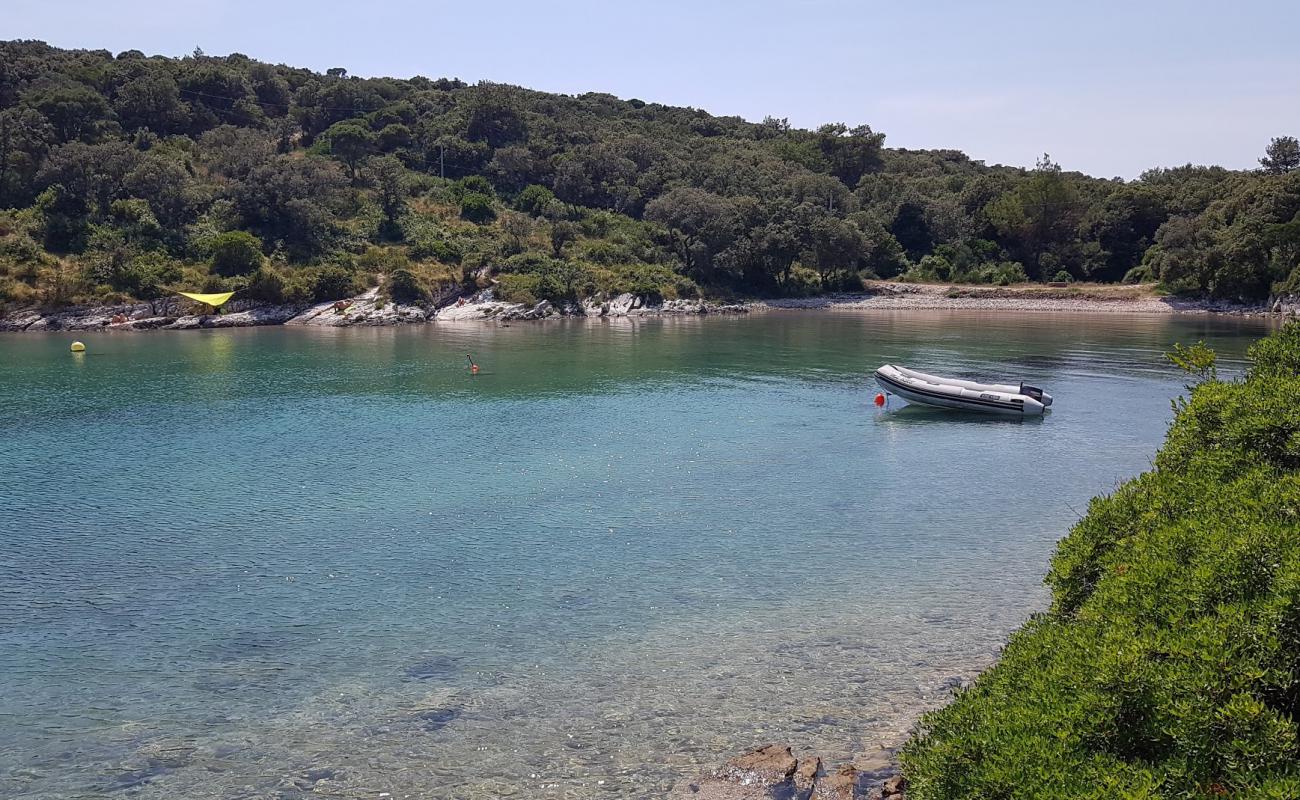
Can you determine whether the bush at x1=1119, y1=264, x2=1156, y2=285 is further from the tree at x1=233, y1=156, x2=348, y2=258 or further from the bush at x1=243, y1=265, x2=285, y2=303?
the bush at x1=243, y1=265, x2=285, y2=303

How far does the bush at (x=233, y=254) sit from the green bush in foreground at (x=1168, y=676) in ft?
256

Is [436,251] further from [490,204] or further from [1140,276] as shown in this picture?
[1140,276]

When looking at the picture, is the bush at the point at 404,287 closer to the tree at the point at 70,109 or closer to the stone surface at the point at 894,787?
the tree at the point at 70,109

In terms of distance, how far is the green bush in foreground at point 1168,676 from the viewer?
21.0 ft

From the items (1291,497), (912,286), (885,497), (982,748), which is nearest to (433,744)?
(982,748)

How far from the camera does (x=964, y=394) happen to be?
3456 cm

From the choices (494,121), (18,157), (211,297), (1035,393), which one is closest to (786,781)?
(1035,393)

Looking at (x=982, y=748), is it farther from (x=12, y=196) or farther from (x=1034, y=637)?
(x=12, y=196)

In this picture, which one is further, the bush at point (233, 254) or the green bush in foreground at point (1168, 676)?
the bush at point (233, 254)

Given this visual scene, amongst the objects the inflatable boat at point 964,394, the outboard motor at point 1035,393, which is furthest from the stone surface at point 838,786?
the outboard motor at point 1035,393

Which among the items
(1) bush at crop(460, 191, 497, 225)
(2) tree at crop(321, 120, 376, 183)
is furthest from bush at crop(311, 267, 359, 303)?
(2) tree at crop(321, 120, 376, 183)

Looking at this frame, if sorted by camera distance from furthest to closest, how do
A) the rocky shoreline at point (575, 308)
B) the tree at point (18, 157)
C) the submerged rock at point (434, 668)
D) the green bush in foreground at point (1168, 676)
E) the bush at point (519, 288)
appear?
the bush at point (519, 288), the tree at point (18, 157), the rocky shoreline at point (575, 308), the submerged rock at point (434, 668), the green bush in foreground at point (1168, 676)

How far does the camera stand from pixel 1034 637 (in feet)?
30.5

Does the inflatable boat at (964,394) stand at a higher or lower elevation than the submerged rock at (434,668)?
higher
